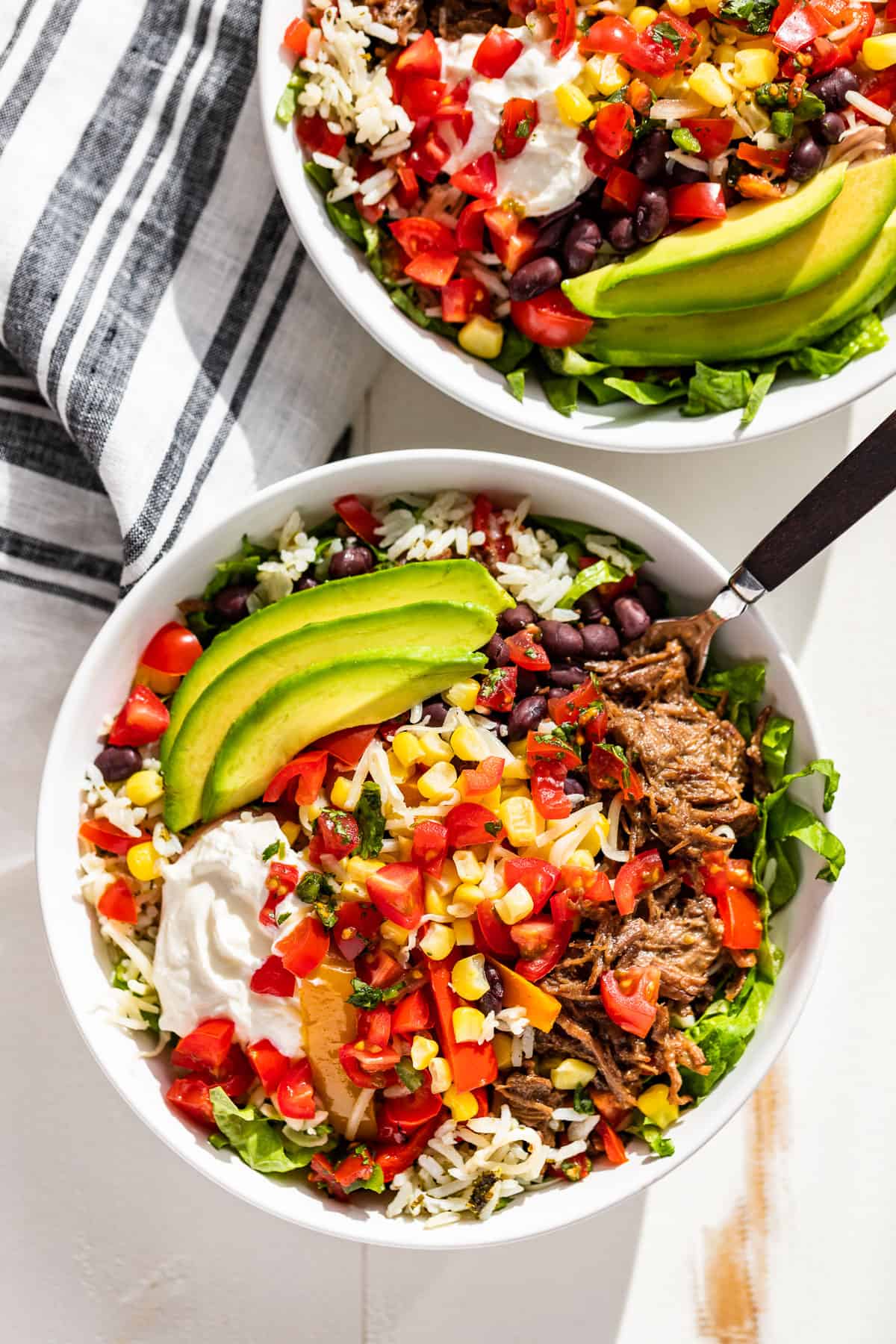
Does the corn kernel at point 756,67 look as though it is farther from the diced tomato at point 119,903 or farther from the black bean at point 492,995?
the diced tomato at point 119,903

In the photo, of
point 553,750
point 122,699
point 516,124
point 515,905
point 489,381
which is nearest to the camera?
point 515,905

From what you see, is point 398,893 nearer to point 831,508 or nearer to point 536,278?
point 831,508

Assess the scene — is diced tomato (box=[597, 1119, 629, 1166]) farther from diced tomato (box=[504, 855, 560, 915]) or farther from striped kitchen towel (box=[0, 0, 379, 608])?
striped kitchen towel (box=[0, 0, 379, 608])

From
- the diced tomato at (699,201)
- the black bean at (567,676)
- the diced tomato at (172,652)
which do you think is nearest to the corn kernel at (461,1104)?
the black bean at (567,676)

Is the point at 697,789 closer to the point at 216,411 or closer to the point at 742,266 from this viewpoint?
the point at 742,266

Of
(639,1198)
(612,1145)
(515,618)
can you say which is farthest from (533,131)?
(639,1198)

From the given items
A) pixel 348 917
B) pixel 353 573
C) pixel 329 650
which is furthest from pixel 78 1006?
pixel 353 573

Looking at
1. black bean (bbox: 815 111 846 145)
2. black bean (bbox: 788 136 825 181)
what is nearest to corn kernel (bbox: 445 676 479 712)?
black bean (bbox: 788 136 825 181)
